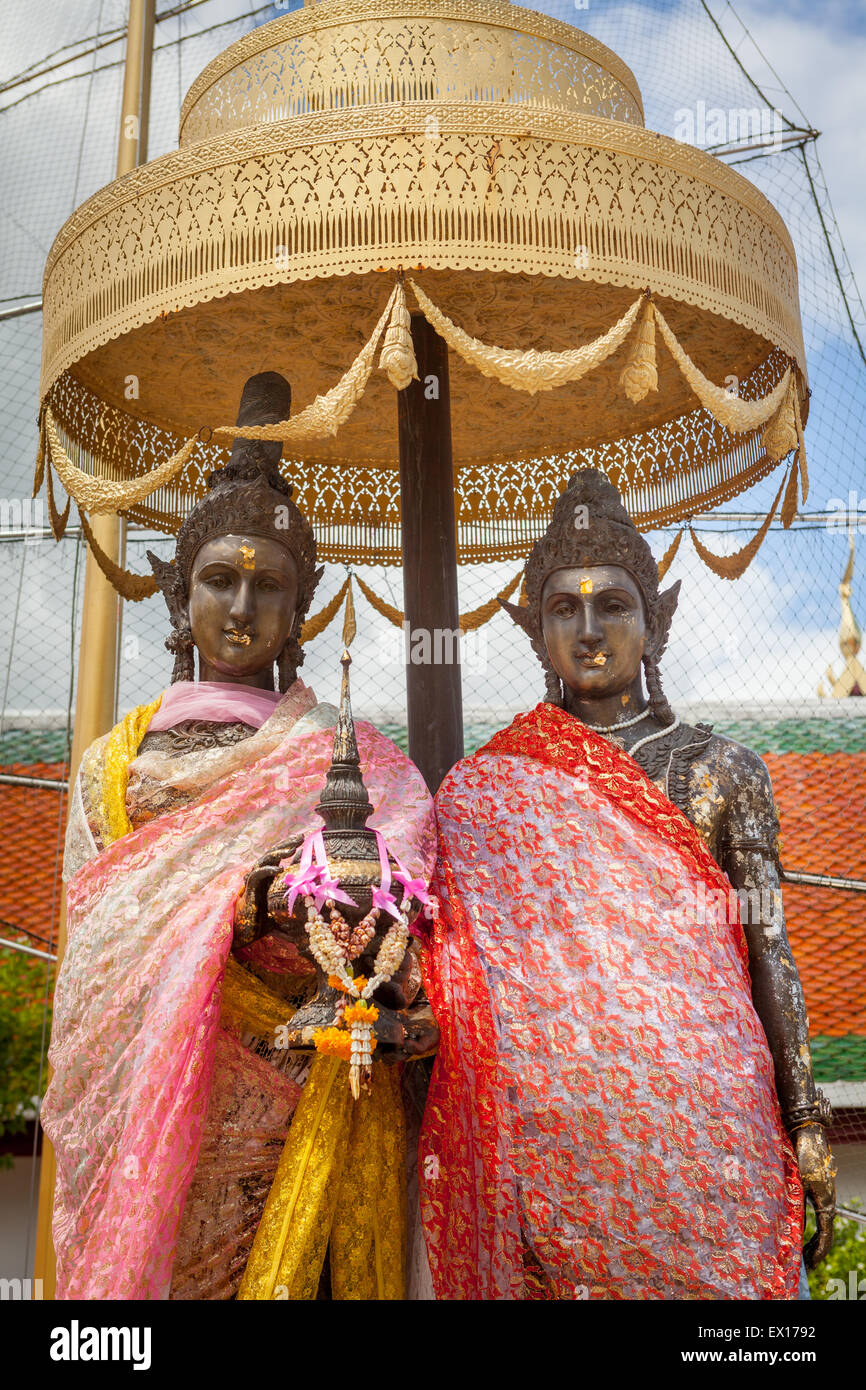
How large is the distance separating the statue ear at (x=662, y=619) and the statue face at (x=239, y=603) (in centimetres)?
115

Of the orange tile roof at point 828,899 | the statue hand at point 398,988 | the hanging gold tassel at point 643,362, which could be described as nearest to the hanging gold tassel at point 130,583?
the hanging gold tassel at point 643,362

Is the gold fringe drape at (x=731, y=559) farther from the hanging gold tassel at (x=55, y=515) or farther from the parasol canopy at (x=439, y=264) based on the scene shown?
the hanging gold tassel at (x=55, y=515)

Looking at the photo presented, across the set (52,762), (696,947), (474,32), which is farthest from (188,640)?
(52,762)

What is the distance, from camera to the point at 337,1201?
358cm

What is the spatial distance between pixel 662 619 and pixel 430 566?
2.63 feet

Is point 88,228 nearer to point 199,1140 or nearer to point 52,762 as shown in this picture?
point 199,1140

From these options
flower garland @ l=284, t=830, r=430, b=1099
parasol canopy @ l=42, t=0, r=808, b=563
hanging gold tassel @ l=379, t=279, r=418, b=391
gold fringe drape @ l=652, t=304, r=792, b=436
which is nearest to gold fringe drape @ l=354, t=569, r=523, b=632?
parasol canopy @ l=42, t=0, r=808, b=563

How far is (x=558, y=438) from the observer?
18.8ft

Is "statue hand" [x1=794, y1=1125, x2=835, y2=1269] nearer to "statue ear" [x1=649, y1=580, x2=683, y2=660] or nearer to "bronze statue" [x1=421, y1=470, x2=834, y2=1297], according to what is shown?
"bronze statue" [x1=421, y1=470, x2=834, y2=1297]

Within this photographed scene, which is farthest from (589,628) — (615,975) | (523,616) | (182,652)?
(182,652)

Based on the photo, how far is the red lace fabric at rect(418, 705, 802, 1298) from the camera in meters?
3.37

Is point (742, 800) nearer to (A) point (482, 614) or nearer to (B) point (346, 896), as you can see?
(B) point (346, 896)

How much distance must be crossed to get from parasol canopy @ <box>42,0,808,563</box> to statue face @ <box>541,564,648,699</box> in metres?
0.56

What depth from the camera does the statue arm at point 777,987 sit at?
12.0ft
